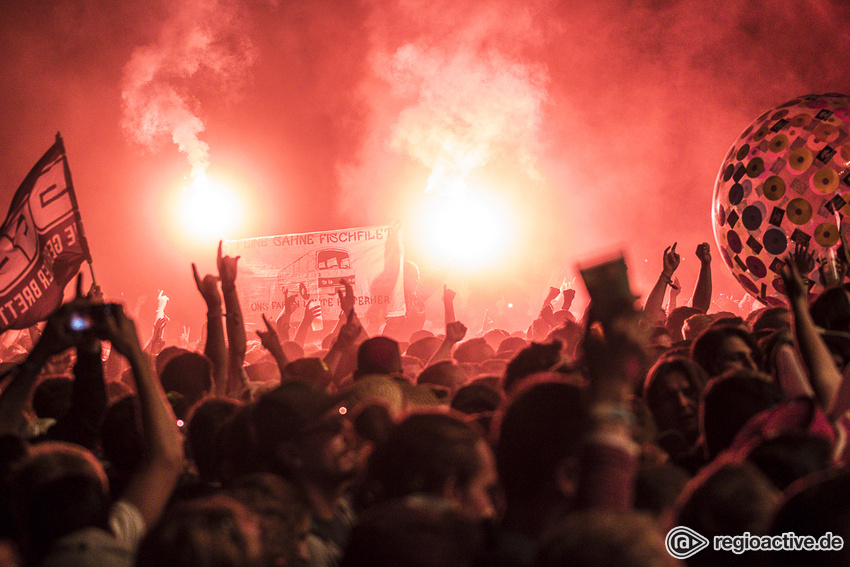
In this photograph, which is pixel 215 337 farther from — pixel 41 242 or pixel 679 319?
pixel 679 319

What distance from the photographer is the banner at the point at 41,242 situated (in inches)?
191

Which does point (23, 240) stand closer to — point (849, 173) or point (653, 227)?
point (849, 173)

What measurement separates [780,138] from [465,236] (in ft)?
51.4

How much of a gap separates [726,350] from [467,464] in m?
2.06

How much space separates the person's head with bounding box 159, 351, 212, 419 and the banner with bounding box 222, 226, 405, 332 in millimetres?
6662

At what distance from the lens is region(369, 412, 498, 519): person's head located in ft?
5.92

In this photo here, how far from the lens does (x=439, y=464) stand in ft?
5.92

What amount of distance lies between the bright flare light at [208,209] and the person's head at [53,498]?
17.5 meters

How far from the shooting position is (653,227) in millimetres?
22734

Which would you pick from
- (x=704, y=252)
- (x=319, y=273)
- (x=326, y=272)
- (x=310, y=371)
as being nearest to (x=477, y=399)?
(x=310, y=371)

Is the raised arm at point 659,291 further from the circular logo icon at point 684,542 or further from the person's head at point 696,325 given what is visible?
the circular logo icon at point 684,542

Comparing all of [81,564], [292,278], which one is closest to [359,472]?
[81,564]

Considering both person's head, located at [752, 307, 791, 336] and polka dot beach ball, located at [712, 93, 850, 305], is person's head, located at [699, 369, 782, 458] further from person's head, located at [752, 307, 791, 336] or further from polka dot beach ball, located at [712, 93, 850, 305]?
polka dot beach ball, located at [712, 93, 850, 305]

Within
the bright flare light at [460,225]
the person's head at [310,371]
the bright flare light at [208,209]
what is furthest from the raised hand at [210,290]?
the bright flare light at [460,225]
